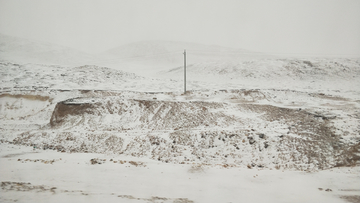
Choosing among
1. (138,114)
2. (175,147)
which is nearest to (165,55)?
(138,114)

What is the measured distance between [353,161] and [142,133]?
14009 millimetres

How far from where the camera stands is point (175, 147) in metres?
13.9

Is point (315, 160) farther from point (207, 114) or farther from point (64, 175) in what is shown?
point (64, 175)

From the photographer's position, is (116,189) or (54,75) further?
(54,75)

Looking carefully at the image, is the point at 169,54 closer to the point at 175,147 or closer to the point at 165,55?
the point at 165,55

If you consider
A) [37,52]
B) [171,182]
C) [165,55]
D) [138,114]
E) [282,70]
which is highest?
[165,55]

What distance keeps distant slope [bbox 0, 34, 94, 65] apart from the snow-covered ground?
27004 millimetres

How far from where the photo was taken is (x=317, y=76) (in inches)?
1555

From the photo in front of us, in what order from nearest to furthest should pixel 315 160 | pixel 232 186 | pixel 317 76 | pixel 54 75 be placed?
pixel 232 186, pixel 315 160, pixel 54 75, pixel 317 76

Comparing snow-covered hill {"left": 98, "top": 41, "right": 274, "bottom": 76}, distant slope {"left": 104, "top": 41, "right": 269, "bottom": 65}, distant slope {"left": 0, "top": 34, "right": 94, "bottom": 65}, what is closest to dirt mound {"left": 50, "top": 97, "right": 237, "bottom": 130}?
→ distant slope {"left": 0, "top": 34, "right": 94, "bottom": 65}

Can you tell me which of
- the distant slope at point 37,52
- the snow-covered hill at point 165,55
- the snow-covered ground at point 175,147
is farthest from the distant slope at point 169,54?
the snow-covered ground at point 175,147

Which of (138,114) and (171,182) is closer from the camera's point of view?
(171,182)

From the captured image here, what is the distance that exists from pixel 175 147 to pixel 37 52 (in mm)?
68800

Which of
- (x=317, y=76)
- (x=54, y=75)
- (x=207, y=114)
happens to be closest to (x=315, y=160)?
(x=207, y=114)
